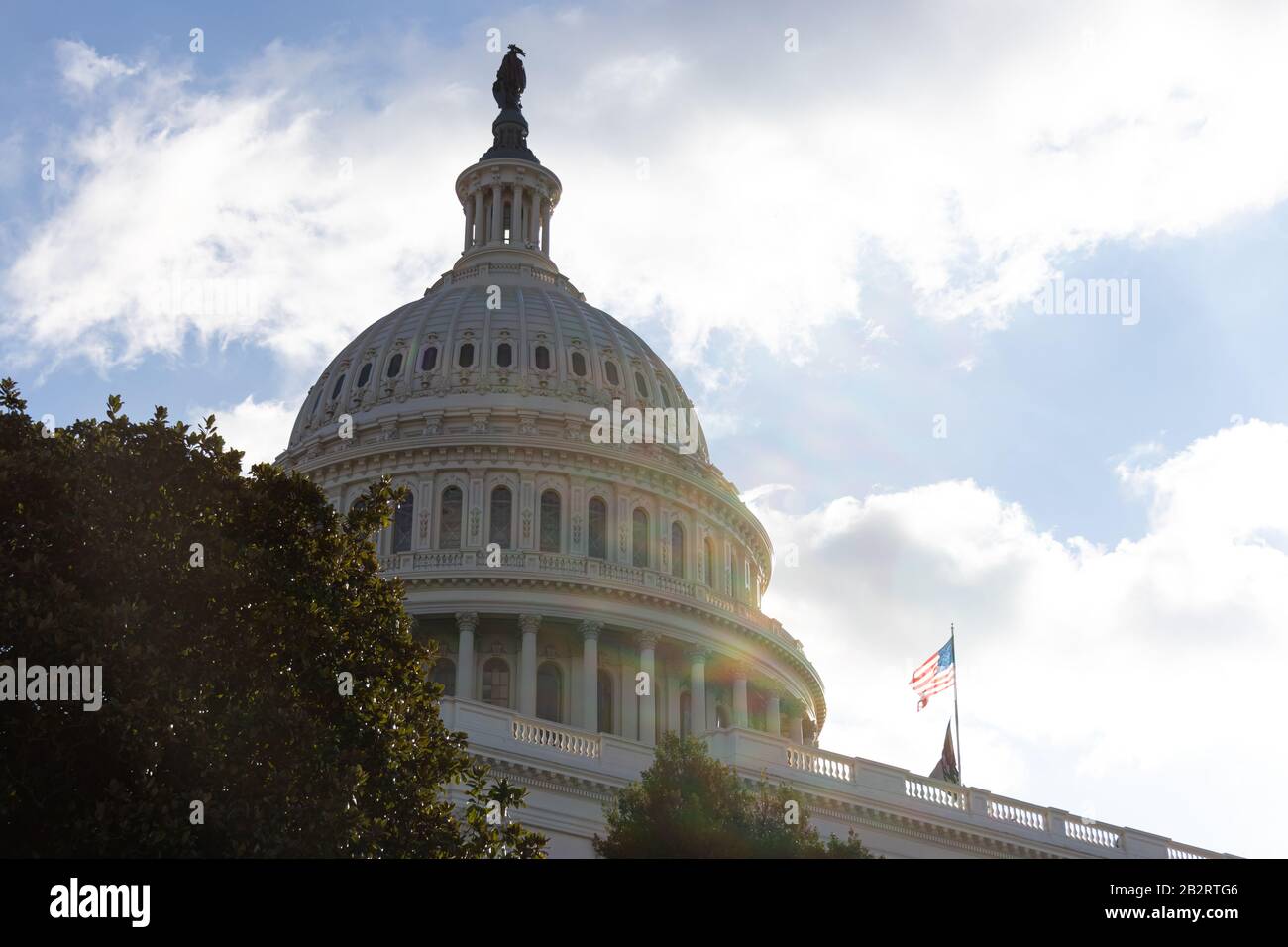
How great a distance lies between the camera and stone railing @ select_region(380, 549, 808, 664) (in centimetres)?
6806

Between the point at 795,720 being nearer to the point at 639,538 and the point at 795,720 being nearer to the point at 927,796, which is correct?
the point at 639,538

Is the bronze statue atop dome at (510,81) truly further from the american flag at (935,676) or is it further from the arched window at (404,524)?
the american flag at (935,676)

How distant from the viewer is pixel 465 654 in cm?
6631

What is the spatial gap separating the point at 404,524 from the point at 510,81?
39.5 m

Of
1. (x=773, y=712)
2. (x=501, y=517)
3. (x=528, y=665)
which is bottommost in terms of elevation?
(x=773, y=712)

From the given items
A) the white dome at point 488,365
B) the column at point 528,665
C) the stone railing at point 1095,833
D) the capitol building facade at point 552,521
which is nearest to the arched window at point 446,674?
the capitol building facade at point 552,521

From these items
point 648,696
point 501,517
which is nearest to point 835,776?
point 648,696

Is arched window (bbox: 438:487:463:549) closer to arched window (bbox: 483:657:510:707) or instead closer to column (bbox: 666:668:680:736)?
arched window (bbox: 483:657:510:707)

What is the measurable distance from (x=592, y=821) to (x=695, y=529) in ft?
113

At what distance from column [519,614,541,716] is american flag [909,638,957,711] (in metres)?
15.2

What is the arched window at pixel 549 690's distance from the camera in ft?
222

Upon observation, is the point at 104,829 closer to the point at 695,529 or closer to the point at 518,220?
the point at 695,529
